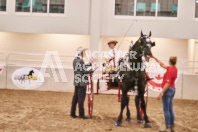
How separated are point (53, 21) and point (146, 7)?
163 inches

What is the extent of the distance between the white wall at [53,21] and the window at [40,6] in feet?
0.86

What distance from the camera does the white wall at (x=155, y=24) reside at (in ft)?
51.2

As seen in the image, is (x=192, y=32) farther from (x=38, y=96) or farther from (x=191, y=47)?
(x=38, y=96)

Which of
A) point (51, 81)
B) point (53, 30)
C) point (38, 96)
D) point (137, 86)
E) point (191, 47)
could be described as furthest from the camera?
point (191, 47)

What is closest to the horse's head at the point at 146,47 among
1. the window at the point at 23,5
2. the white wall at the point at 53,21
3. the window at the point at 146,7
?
the window at the point at 146,7

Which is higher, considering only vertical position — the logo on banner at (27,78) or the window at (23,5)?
the window at (23,5)

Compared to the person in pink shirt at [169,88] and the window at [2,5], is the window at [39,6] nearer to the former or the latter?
the window at [2,5]

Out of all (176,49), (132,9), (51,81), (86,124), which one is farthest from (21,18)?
(86,124)

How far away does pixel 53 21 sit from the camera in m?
16.3

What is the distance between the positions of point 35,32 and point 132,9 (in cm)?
446

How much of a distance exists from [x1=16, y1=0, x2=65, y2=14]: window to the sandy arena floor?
12.8ft

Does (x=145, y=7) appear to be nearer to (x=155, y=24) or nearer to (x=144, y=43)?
(x=155, y=24)

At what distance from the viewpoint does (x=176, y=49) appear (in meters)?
17.1

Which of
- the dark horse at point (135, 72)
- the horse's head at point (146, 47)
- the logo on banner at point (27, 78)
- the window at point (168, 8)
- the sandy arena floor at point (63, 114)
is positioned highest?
the window at point (168, 8)
